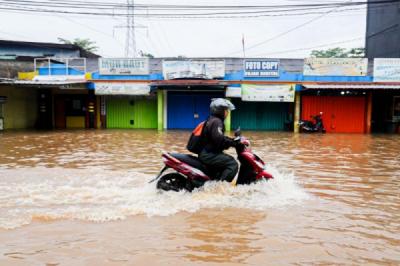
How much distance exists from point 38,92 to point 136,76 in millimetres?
6388

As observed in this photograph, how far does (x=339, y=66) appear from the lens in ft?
68.5

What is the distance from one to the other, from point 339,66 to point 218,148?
17.0 metres

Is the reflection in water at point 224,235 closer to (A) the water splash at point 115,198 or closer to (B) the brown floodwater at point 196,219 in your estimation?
(B) the brown floodwater at point 196,219

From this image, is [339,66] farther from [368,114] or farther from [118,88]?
[118,88]

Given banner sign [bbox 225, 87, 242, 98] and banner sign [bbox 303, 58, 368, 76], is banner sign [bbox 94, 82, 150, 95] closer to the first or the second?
banner sign [bbox 225, 87, 242, 98]

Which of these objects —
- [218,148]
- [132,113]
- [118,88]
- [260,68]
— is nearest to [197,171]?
[218,148]

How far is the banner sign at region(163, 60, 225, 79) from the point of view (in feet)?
68.9

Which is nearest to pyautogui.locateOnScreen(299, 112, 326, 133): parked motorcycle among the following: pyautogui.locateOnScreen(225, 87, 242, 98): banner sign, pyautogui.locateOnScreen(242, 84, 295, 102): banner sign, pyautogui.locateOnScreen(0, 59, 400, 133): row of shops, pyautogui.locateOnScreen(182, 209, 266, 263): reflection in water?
pyautogui.locateOnScreen(0, 59, 400, 133): row of shops

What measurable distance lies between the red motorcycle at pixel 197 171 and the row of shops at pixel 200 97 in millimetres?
14659

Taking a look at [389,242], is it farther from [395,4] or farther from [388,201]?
[395,4]

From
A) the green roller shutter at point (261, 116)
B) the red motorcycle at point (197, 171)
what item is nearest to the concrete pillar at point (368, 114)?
the green roller shutter at point (261, 116)

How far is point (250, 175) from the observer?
19.7ft

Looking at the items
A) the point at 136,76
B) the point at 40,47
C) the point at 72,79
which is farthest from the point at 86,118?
the point at 40,47

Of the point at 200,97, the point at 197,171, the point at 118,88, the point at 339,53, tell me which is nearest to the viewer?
the point at 197,171
